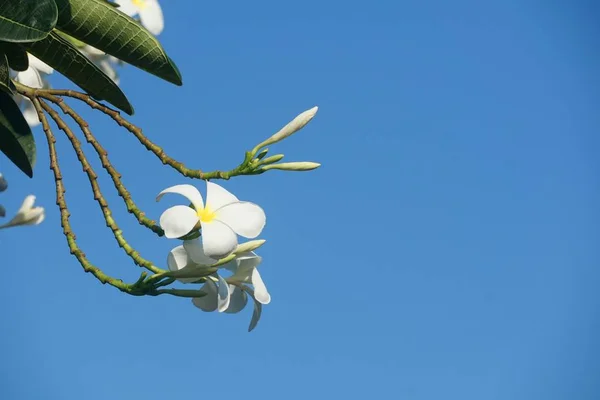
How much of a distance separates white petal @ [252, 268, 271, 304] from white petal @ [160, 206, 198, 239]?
142 mm

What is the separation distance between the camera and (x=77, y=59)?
5.02 feet

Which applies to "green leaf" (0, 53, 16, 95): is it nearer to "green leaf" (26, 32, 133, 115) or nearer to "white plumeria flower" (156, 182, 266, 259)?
"green leaf" (26, 32, 133, 115)

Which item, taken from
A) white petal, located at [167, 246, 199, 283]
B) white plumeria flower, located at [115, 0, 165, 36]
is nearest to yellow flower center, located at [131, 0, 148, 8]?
white plumeria flower, located at [115, 0, 165, 36]

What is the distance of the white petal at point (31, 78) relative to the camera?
5.89 feet

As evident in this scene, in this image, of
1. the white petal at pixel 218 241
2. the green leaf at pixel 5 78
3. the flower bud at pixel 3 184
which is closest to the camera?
the white petal at pixel 218 241

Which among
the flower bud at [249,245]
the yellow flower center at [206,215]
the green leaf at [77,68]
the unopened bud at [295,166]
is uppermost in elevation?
the green leaf at [77,68]

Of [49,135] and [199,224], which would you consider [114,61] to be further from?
[199,224]

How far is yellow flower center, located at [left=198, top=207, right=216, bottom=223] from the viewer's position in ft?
4.30

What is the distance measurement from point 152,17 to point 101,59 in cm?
15

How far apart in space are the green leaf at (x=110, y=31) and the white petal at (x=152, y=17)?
390 millimetres

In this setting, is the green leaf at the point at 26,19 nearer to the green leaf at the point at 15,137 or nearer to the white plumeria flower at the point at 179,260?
the green leaf at the point at 15,137

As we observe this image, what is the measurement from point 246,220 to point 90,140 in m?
0.30

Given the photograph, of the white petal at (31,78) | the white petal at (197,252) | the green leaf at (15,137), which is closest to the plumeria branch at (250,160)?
the white petal at (197,252)

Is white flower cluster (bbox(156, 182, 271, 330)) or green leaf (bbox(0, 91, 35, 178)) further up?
green leaf (bbox(0, 91, 35, 178))
